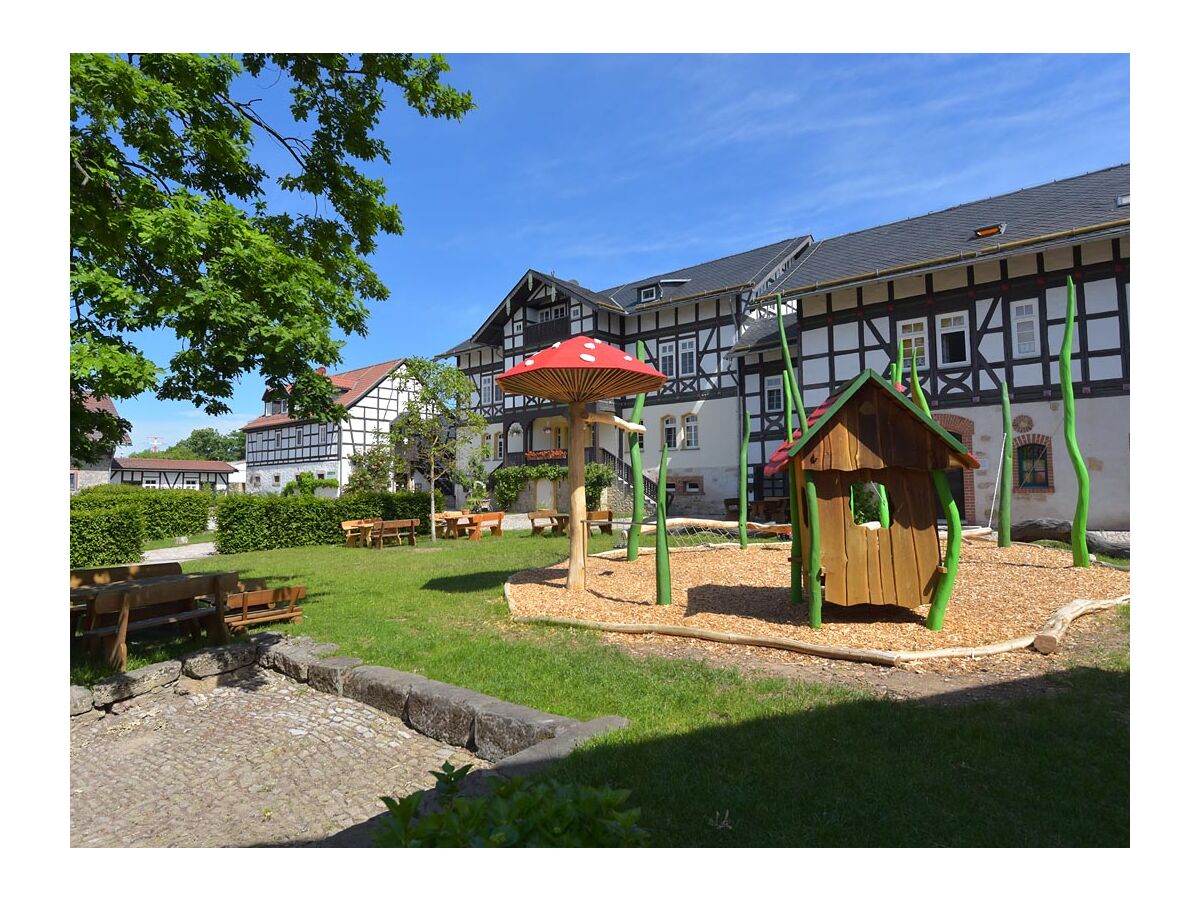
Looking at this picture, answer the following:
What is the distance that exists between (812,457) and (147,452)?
95865 mm

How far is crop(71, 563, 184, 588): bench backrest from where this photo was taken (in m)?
8.39

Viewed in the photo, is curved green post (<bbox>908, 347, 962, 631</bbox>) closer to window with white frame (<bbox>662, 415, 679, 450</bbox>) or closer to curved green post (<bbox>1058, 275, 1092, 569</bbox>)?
curved green post (<bbox>1058, 275, 1092, 569</bbox>)

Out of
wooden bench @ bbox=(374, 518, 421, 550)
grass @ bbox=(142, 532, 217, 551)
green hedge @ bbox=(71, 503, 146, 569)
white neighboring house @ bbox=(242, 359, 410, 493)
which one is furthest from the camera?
white neighboring house @ bbox=(242, 359, 410, 493)

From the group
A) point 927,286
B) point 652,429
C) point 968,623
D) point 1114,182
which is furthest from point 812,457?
point 652,429

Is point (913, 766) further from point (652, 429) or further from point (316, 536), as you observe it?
Answer: point (652, 429)

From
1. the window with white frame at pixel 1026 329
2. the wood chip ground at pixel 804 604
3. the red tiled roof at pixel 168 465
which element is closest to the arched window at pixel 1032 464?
the window with white frame at pixel 1026 329

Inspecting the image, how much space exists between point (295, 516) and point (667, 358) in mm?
15518

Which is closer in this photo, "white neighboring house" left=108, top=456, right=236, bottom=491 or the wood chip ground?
the wood chip ground

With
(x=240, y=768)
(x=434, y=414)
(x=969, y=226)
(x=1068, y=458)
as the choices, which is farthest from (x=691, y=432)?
(x=240, y=768)

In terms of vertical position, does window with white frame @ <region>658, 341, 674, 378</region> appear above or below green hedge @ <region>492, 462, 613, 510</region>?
above

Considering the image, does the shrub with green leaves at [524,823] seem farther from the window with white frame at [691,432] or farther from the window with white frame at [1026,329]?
the window with white frame at [691,432]

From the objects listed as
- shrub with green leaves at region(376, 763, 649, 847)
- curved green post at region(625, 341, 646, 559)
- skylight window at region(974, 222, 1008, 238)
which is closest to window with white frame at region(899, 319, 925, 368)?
skylight window at region(974, 222, 1008, 238)

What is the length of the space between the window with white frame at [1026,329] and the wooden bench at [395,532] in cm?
1694

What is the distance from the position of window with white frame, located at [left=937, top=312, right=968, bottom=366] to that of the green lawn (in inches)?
599
